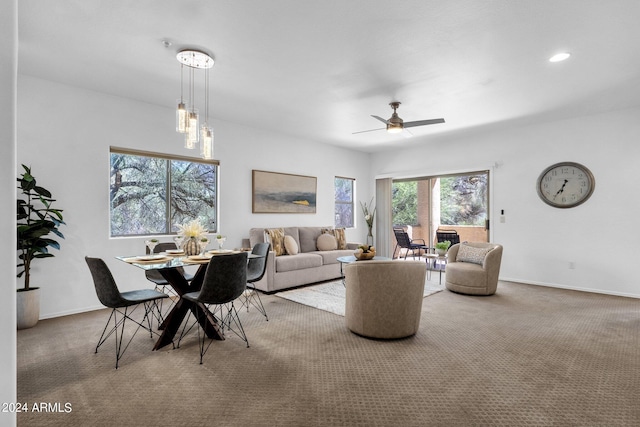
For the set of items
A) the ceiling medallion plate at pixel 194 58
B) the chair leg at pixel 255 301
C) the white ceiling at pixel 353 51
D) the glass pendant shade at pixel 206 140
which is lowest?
the chair leg at pixel 255 301

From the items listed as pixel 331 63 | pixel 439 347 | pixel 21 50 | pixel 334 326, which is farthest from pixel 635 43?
pixel 21 50

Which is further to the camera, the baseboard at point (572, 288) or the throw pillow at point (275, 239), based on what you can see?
the throw pillow at point (275, 239)

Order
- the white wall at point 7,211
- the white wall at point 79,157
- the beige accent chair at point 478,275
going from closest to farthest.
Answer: the white wall at point 7,211, the white wall at point 79,157, the beige accent chair at point 478,275

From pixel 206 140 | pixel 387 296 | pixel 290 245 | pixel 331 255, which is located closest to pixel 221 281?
pixel 206 140

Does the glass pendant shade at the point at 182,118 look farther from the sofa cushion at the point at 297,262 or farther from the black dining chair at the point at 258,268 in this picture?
the sofa cushion at the point at 297,262

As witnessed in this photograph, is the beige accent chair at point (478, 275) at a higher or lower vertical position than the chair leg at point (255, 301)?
higher

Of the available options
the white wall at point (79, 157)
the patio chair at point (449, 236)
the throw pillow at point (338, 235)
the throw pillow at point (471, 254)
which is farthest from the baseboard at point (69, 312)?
the patio chair at point (449, 236)

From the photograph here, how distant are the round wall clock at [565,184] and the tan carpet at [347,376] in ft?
7.04

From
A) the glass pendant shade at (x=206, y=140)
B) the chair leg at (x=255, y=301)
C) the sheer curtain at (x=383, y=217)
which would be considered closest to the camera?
the glass pendant shade at (x=206, y=140)

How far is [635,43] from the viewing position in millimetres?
2867

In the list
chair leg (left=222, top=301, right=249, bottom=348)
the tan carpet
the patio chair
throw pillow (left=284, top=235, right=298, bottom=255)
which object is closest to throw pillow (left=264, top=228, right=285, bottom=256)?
throw pillow (left=284, top=235, right=298, bottom=255)

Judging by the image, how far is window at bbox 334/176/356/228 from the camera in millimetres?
7523

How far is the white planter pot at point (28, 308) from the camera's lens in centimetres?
330

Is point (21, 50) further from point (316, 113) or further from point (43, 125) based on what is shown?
point (316, 113)
